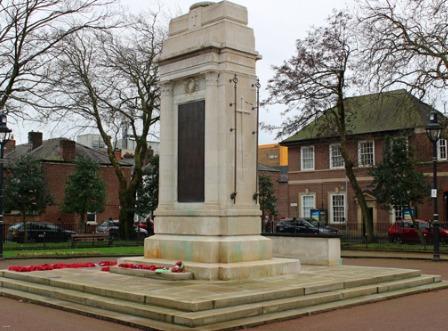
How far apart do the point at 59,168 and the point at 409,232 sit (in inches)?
1194

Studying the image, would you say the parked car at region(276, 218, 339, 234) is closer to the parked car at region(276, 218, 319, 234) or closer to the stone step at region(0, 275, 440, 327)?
the parked car at region(276, 218, 319, 234)

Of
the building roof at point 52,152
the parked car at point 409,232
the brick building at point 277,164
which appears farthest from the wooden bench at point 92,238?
the brick building at point 277,164

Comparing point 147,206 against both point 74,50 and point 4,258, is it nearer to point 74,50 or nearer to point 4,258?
point 74,50

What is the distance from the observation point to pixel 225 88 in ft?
45.4

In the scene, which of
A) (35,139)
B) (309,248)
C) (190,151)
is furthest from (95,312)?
(35,139)

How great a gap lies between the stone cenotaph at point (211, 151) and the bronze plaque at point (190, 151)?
24mm

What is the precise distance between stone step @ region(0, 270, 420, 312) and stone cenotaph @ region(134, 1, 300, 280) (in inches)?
70.4

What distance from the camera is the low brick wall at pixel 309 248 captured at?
18.2m

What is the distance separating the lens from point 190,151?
14492 mm

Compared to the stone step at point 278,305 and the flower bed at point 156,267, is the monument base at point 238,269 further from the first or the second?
the stone step at point 278,305

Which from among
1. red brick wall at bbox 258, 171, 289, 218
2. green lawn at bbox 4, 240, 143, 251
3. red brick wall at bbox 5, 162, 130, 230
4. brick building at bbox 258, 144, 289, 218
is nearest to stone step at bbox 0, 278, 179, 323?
green lawn at bbox 4, 240, 143, 251

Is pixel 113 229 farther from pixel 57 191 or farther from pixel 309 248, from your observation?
pixel 309 248

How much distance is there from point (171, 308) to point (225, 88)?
5870 mm

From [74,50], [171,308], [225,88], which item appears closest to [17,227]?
[74,50]
